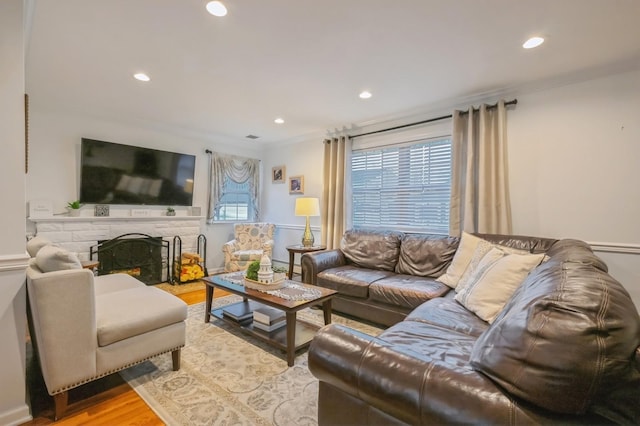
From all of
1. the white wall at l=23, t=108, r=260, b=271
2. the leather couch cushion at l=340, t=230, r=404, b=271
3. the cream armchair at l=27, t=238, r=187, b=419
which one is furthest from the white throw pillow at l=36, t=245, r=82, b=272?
the leather couch cushion at l=340, t=230, r=404, b=271

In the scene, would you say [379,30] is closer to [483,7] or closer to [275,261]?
[483,7]

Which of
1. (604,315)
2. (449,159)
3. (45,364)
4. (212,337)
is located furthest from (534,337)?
(449,159)

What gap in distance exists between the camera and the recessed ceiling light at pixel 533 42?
85.1 inches

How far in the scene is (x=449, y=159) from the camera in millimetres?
3547

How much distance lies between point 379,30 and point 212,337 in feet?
9.34

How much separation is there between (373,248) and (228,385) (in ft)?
7.19

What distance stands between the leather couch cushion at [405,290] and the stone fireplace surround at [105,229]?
3.29 metres

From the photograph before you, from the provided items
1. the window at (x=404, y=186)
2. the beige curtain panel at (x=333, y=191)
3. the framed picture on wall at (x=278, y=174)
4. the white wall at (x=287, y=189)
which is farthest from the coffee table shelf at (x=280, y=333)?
the framed picture on wall at (x=278, y=174)

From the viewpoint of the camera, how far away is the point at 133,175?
4.22m

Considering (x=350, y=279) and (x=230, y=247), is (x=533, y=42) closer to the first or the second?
(x=350, y=279)

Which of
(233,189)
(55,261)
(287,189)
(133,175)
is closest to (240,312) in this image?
(55,261)

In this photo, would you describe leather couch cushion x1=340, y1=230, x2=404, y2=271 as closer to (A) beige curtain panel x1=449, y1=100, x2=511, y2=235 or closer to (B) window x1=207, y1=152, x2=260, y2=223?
(A) beige curtain panel x1=449, y1=100, x2=511, y2=235

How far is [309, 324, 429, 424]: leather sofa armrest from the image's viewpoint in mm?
924

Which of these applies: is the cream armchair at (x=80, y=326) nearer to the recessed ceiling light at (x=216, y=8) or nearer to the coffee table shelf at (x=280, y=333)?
the coffee table shelf at (x=280, y=333)
